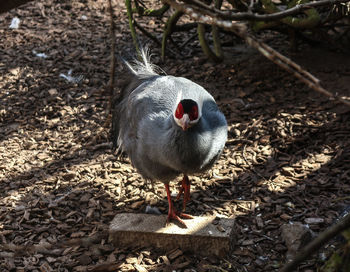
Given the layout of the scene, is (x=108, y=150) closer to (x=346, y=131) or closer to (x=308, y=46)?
(x=346, y=131)

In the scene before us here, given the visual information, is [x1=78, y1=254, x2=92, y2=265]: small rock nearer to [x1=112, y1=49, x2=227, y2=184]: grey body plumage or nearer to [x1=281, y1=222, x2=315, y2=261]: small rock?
[x1=112, y1=49, x2=227, y2=184]: grey body plumage

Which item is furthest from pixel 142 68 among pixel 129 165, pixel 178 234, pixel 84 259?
pixel 84 259

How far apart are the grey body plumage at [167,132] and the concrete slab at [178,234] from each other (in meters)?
0.43

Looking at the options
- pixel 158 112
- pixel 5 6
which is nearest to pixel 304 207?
pixel 158 112

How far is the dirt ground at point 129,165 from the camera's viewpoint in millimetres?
4051

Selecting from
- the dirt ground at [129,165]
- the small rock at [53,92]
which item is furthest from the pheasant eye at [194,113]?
the small rock at [53,92]

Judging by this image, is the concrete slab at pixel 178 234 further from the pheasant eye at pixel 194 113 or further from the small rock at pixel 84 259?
the pheasant eye at pixel 194 113

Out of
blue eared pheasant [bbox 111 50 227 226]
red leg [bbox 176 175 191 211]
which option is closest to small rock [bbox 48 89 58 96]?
blue eared pheasant [bbox 111 50 227 226]

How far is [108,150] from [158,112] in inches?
67.0

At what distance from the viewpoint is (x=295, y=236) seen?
3.82 m

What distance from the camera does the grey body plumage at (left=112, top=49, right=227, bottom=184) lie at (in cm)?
374

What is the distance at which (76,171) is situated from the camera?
5234 millimetres

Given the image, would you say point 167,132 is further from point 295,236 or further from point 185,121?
point 295,236

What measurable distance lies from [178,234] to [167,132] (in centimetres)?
88
